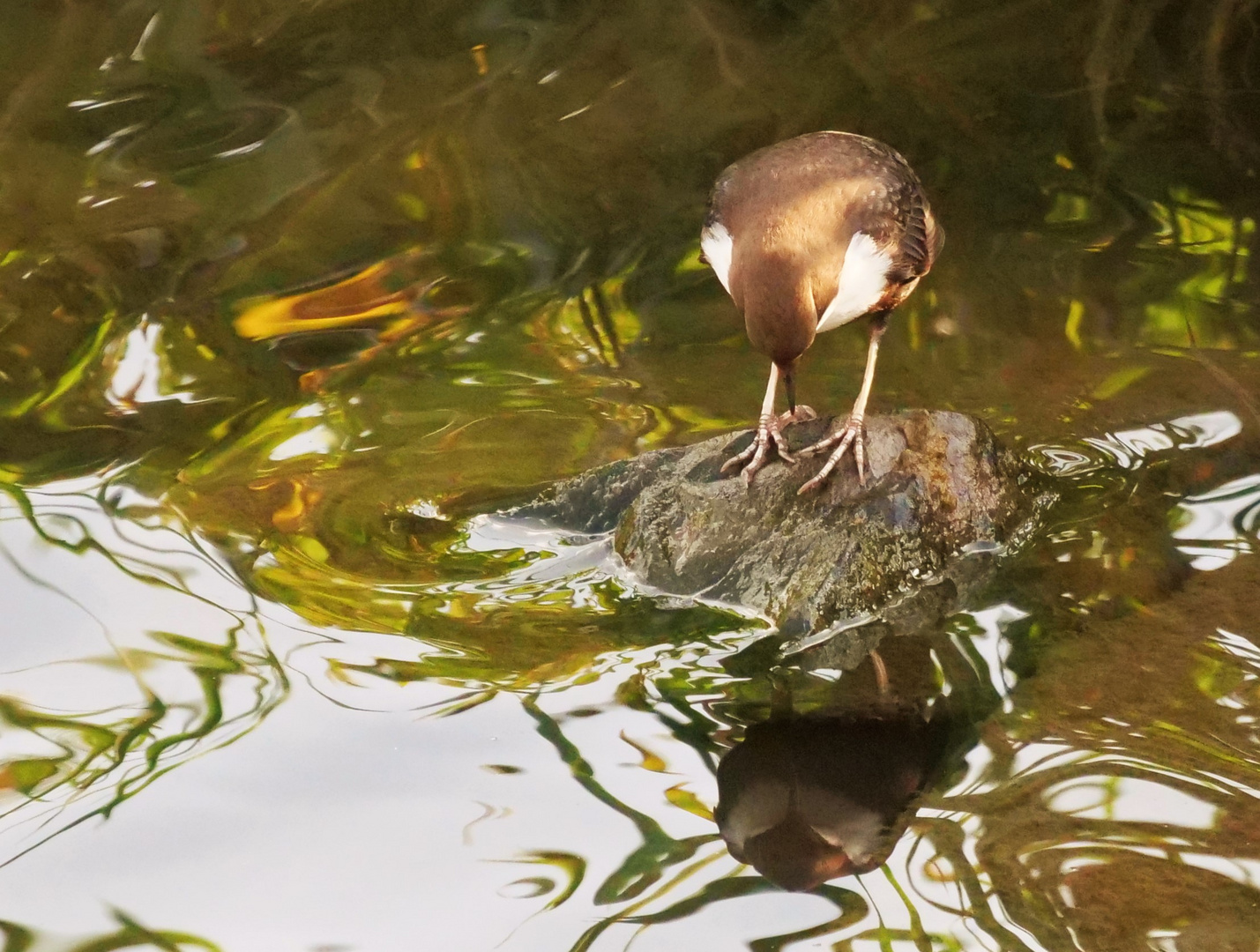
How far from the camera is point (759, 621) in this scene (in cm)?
302

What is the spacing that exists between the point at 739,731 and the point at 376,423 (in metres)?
1.54

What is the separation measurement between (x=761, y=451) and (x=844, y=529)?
0.92 ft

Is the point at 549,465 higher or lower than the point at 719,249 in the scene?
lower

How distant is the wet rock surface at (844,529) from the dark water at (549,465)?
115 millimetres

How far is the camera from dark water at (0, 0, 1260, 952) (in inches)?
94.9

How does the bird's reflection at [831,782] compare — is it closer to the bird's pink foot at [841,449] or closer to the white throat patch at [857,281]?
the bird's pink foot at [841,449]

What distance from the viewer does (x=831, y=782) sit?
257 centimetres

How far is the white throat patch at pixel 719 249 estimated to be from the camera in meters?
3.27

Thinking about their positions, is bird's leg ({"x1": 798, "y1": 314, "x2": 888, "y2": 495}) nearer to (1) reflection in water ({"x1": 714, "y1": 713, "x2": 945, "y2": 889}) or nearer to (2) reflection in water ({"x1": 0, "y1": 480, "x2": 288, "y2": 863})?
(1) reflection in water ({"x1": 714, "y1": 713, "x2": 945, "y2": 889})

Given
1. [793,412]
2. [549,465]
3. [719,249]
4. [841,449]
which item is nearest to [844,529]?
[841,449]

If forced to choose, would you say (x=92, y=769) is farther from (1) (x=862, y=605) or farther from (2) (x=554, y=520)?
(1) (x=862, y=605)

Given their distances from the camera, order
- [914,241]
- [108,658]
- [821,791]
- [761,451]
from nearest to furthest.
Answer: [821,791] < [108,658] < [761,451] < [914,241]

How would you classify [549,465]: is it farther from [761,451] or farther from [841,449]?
[841,449]

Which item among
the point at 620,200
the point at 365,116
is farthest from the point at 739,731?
the point at 365,116
